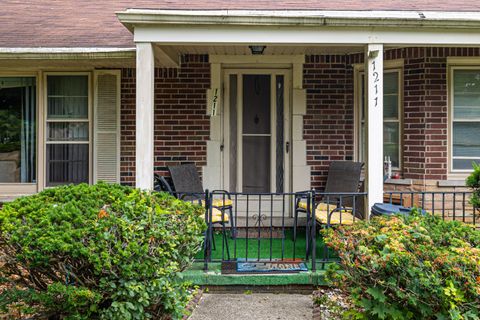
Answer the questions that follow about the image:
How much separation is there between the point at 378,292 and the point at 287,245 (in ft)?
11.1

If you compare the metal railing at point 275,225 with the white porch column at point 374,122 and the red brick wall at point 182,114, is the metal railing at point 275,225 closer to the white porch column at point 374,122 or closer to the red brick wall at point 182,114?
the white porch column at point 374,122

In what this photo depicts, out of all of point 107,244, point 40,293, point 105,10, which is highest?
point 105,10

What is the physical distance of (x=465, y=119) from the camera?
7.07 meters

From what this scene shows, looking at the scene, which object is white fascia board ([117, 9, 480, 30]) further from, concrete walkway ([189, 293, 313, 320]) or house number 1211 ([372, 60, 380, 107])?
concrete walkway ([189, 293, 313, 320])

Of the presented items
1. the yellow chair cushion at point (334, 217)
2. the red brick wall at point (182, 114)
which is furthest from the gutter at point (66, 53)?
the yellow chair cushion at point (334, 217)

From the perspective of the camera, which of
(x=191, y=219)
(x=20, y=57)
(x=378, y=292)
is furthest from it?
(x=20, y=57)

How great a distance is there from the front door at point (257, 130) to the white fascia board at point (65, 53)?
6.00ft

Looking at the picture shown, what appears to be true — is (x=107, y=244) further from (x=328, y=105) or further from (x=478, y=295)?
(x=328, y=105)

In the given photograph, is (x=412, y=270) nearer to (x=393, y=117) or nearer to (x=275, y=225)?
(x=275, y=225)

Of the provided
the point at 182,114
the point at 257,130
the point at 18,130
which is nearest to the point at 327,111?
the point at 257,130

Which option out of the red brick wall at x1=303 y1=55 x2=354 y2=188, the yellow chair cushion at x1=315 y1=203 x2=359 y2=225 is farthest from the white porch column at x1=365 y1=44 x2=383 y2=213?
the red brick wall at x1=303 y1=55 x2=354 y2=188

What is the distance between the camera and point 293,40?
5660mm

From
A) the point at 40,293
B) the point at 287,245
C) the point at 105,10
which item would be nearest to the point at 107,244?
the point at 40,293

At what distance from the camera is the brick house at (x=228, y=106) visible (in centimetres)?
695
